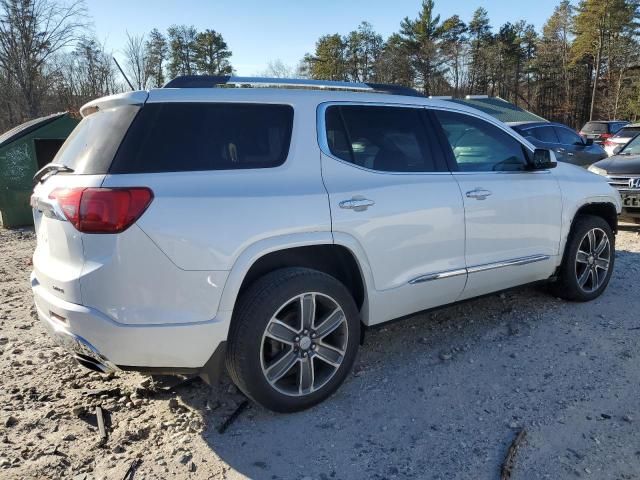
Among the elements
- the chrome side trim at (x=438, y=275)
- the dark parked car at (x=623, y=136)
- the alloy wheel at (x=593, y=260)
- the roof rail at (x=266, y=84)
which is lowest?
the alloy wheel at (x=593, y=260)

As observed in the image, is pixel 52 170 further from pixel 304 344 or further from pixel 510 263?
pixel 510 263

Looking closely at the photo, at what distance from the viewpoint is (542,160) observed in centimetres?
397

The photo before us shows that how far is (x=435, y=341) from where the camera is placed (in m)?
3.88

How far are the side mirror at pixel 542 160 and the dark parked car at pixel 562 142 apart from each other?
7.88m

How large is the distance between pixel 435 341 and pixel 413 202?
1.27 metres

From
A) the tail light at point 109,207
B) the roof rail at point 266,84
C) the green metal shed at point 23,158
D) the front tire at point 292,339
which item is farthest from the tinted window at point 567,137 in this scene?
the tail light at point 109,207

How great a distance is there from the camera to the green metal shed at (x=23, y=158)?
9516mm

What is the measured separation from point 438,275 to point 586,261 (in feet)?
6.46

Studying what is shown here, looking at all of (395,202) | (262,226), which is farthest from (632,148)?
(262,226)

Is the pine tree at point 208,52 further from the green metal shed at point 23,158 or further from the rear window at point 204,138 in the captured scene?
the rear window at point 204,138

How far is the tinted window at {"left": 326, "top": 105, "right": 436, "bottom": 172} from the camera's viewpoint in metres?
3.06

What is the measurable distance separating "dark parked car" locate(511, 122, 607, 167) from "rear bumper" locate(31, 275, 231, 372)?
10.5 meters

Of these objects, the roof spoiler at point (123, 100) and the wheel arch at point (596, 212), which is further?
the wheel arch at point (596, 212)

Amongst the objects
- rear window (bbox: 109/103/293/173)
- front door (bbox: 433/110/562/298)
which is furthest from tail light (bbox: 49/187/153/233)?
front door (bbox: 433/110/562/298)
